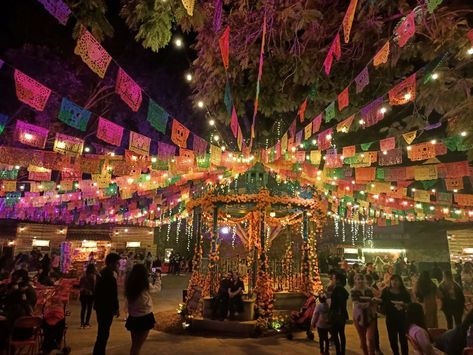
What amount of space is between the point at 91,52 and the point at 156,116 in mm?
2376

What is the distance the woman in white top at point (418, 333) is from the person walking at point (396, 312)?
747mm

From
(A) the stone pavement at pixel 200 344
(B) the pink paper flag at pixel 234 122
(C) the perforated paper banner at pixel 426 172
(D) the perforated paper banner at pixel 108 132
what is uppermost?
(B) the pink paper flag at pixel 234 122

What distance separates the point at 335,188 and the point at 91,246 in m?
19.4

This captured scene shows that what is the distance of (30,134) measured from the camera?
7812 mm

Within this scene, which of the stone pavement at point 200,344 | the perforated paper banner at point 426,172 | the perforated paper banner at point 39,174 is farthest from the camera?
the perforated paper banner at point 39,174

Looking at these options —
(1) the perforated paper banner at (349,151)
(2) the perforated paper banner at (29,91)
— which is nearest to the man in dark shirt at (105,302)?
(2) the perforated paper banner at (29,91)

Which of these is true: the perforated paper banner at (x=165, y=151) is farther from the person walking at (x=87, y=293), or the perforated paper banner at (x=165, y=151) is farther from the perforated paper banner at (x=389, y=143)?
the perforated paper banner at (x=389, y=143)

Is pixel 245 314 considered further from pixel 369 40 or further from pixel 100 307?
pixel 369 40

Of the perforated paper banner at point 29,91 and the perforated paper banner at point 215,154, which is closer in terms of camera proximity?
the perforated paper banner at point 29,91

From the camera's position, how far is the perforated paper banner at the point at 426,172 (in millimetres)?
9453

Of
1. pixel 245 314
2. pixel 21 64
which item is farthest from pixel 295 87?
pixel 21 64

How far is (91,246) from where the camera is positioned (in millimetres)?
25609

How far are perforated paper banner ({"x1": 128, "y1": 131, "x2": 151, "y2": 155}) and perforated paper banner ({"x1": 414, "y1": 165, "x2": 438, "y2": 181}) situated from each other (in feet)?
23.4

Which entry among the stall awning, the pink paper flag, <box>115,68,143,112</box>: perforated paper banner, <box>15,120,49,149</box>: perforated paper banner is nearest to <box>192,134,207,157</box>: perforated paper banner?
the pink paper flag
